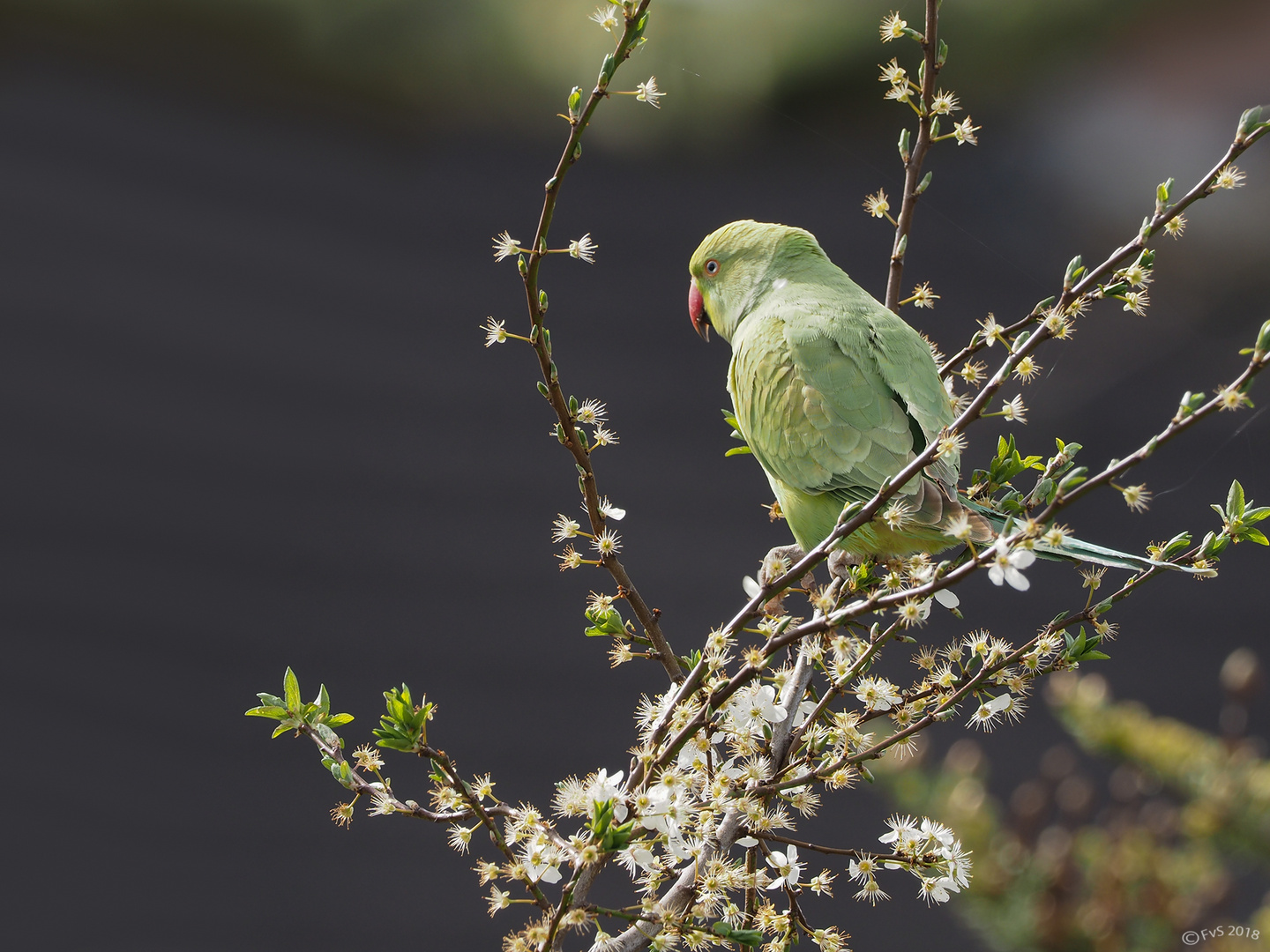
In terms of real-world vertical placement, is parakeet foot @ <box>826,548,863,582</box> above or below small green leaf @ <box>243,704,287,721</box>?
above

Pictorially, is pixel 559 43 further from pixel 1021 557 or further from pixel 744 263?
pixel 1021 557

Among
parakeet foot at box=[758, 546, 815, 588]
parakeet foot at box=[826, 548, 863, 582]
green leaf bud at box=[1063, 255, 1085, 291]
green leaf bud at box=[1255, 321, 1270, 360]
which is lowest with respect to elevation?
green leaf bud at box=[1255, 321, 1270, 360]

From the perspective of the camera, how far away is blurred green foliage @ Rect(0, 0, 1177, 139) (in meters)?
2.98

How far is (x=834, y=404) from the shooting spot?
3.82 ft

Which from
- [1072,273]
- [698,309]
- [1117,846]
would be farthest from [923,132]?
[1117,846]

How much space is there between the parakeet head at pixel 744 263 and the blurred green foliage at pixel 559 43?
1.69 meters

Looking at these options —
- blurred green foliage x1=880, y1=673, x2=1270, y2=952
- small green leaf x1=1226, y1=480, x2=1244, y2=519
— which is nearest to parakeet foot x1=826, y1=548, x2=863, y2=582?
small green leaf x1=1226, y1=480, x2=1244, y2=519

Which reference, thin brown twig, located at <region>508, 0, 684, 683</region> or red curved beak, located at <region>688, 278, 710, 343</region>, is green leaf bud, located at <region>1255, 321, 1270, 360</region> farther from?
red curved beak, located at <region>688, 278, 710, 343</region>

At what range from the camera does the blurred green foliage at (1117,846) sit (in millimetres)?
1728

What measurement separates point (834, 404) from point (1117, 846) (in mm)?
1322

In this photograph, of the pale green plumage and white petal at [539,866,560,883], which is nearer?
white petal at [539,866,560,883]

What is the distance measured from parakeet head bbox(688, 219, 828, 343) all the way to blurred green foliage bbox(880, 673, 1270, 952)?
97 cm

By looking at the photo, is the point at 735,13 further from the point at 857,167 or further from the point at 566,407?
the point at 566,407

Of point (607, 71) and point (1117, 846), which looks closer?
point (607, 71)
